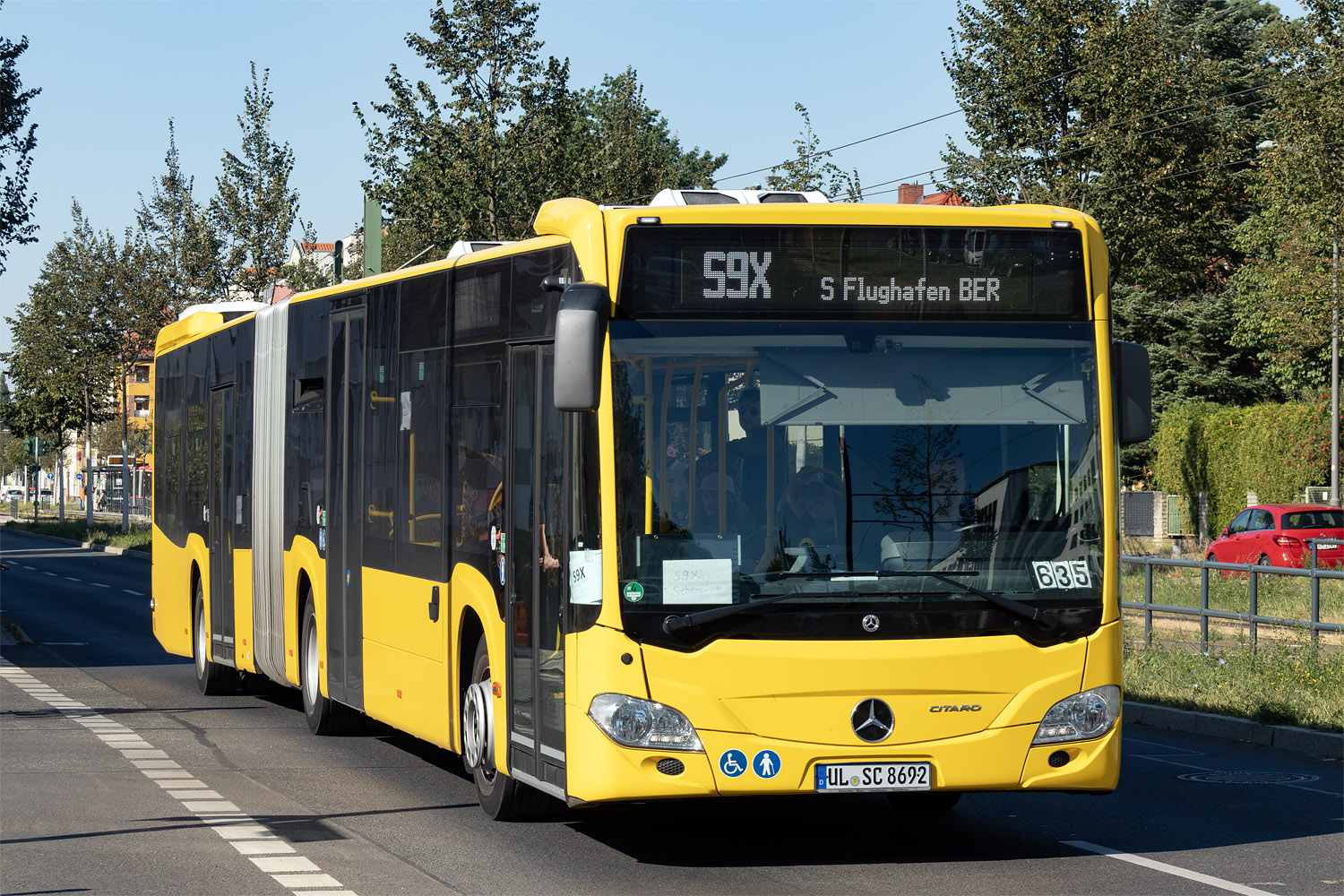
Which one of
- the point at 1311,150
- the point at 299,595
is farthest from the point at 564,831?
the point at 1311,150

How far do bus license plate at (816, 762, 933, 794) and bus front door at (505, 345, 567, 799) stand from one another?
1219 millimetres

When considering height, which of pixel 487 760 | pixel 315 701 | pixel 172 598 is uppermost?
pixel 172 598

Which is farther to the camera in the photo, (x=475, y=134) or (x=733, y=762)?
(x=475, y=134)

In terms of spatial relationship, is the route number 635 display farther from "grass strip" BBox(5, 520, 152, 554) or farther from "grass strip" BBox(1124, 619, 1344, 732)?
"grass strip" BBox(5, 520, 152, 554)

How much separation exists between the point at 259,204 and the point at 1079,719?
38853 millimetres

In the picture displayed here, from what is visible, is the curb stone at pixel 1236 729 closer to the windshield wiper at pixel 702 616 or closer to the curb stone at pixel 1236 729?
the curb stone at pixel 1236 729

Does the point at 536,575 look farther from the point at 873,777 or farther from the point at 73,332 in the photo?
the point at 73,332

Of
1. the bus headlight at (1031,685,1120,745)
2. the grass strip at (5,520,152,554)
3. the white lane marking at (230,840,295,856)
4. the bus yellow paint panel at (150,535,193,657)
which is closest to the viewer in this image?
the bus headlight at (1031,685,1120,745)

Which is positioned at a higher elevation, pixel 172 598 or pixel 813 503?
pixel 813 503

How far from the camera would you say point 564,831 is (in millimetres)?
9570

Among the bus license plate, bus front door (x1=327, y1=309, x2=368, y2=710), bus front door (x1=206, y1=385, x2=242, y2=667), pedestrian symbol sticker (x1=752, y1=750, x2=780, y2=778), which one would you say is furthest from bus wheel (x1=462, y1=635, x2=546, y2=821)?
bus front door (x1=206, y1=385, x2=242, y2=667)

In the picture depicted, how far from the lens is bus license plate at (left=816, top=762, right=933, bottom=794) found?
320 inches

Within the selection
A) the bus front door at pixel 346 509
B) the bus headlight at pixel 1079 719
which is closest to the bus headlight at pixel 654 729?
the bus headlight at pixel 1079 719

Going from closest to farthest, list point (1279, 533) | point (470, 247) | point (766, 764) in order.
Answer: point (766, 764)
point (470, 247)
point (1279, 533)
